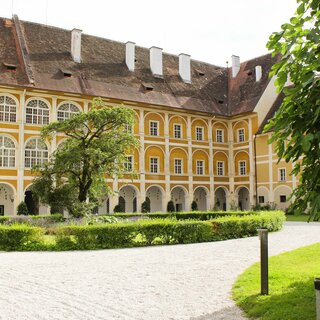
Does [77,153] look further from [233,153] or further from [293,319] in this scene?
[233,153]

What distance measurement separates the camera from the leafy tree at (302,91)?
4578 mm

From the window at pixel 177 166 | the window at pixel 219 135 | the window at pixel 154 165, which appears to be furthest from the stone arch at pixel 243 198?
the window at pixel 154 165

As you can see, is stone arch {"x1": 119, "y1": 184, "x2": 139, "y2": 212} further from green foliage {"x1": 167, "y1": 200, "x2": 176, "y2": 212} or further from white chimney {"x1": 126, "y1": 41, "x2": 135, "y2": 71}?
white chimney {"x1": 126, "y1": 41, "x2": 135, "y2": 71}

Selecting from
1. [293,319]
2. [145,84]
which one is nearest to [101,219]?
[293,319]

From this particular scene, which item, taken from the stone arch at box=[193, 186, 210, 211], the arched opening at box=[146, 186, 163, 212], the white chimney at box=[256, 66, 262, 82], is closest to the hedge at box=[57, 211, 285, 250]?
the arched opening at box=[146, 186, 163, 212]

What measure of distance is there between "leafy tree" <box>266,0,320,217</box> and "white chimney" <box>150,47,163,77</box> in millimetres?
37607

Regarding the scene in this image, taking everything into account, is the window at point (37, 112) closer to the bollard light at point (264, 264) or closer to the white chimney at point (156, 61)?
the white chimney at point (156, 61)

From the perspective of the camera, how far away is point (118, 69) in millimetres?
39750

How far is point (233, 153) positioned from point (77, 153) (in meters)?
25.5

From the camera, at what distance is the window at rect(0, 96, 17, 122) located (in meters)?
32.5

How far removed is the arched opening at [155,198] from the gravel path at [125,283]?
26919 mm

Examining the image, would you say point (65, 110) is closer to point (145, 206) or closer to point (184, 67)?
point (145, 206)

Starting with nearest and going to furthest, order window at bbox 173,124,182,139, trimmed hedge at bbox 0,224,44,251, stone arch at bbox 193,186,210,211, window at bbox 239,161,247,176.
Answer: trimmed hedge at bbox 0,224,44,251, window at bbox 173,124,182,139, window at bbox 239,161,247,176, stone arch at bbox 193,186,210,211

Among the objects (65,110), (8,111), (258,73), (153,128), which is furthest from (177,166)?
(8,111)
